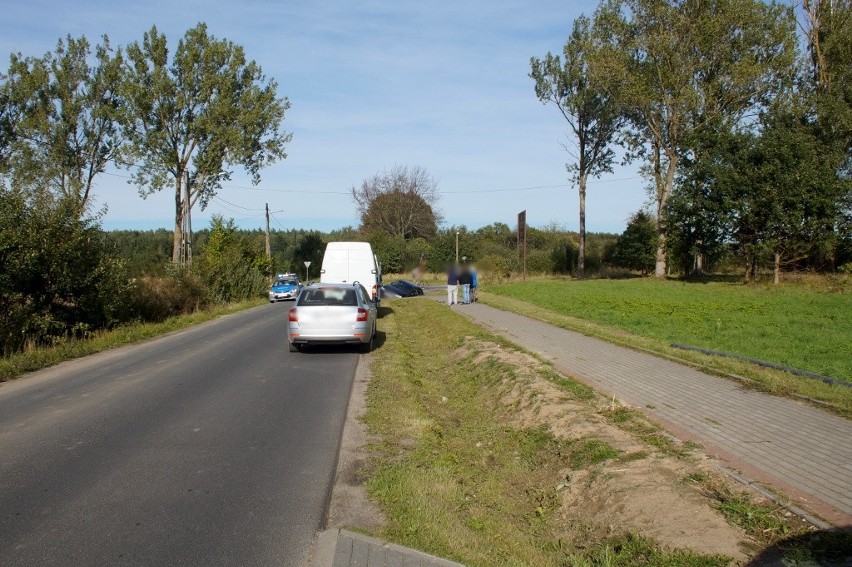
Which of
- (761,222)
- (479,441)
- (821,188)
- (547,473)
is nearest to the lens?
(547,473)

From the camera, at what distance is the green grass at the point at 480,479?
441 centimetres

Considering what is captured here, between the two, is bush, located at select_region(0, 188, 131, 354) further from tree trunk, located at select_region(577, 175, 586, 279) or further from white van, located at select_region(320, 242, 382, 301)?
tree trunk, located at select_region(577, 175, 586, 279)

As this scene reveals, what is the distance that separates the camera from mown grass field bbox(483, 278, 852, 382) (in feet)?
38.8

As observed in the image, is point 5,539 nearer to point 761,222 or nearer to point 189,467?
point 189,467

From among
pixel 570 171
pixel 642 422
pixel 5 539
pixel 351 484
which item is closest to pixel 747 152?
pixel 570 171

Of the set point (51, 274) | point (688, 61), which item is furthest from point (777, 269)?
point (51, 274)

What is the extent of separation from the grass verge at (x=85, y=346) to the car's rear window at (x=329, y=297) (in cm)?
519

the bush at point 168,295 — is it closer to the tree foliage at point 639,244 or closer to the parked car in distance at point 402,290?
the parked car in distance at point 402,290

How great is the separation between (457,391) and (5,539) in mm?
7023

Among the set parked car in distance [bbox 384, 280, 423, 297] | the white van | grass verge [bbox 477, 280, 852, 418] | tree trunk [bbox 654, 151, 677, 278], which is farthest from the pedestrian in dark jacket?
tree trunk [bbox 654, 151, 677, 278]

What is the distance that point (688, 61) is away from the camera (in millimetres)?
37000

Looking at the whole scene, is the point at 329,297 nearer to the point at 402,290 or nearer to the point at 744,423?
the point at 744,423

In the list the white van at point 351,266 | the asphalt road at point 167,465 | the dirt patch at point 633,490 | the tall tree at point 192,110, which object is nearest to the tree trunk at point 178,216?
the tall tree at point 192,110

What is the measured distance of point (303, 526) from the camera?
185 inches
